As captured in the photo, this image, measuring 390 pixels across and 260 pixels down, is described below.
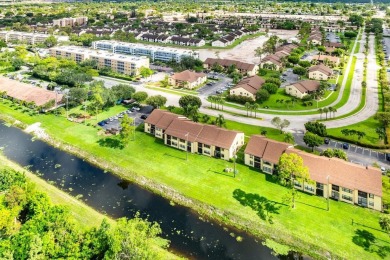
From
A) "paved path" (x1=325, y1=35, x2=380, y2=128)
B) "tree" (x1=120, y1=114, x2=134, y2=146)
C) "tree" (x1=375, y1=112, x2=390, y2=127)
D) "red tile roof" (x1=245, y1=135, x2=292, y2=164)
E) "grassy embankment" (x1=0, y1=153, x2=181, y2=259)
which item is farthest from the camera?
"paved path" (x1=325, y1=35, x2=380, y2=128)

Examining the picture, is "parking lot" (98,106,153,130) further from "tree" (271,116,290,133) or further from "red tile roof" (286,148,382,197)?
"red tile roof" (286,148,382,197)

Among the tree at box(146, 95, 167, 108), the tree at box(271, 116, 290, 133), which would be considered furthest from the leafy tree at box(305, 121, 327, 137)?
the tree at box(146, 95, 167, 108)

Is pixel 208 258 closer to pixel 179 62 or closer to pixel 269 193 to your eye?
pixel 269 193

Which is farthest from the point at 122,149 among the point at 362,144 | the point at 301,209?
the point at 362,144

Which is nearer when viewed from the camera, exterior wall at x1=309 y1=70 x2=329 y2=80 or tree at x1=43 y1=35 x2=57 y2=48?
exterior wall at x1=309 y1=70 x2=329 y2=80

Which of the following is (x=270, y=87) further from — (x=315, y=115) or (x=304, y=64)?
(x=304, y=64)

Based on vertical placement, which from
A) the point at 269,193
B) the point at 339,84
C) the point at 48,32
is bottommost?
the point at 269,193

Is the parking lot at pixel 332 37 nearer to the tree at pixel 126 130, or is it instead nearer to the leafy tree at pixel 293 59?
the leafy tree at pixel 293 59
